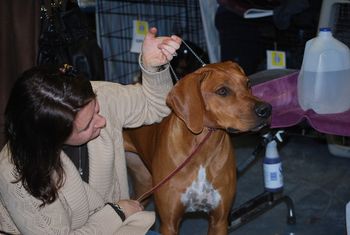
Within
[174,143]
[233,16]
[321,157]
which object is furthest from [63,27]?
[321,157]

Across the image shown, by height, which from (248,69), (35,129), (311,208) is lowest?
(311,208)

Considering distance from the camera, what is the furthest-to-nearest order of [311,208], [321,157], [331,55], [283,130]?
[321,157] < [311,208] < [283,130] < [331,55]

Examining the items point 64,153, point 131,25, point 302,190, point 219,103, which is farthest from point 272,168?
point 131,25

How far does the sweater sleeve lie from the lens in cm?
244

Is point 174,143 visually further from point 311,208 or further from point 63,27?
point 311,208

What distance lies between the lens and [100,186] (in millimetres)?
2389

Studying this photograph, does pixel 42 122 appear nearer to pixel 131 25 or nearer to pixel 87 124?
pixel 87 124

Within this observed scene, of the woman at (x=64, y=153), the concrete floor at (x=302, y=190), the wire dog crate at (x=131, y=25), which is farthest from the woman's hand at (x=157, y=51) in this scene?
the wire dog crate at (x=131, y=25)

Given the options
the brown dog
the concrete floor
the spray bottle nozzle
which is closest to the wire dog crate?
the concrete floor

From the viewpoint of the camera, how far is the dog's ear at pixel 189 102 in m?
2.47

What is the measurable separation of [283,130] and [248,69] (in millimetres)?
1202

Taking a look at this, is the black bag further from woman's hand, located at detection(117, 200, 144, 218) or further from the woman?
woman's hand, located at detection(117, 200, 144, 218)

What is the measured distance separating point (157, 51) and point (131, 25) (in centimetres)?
270

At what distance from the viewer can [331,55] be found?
2.87m
